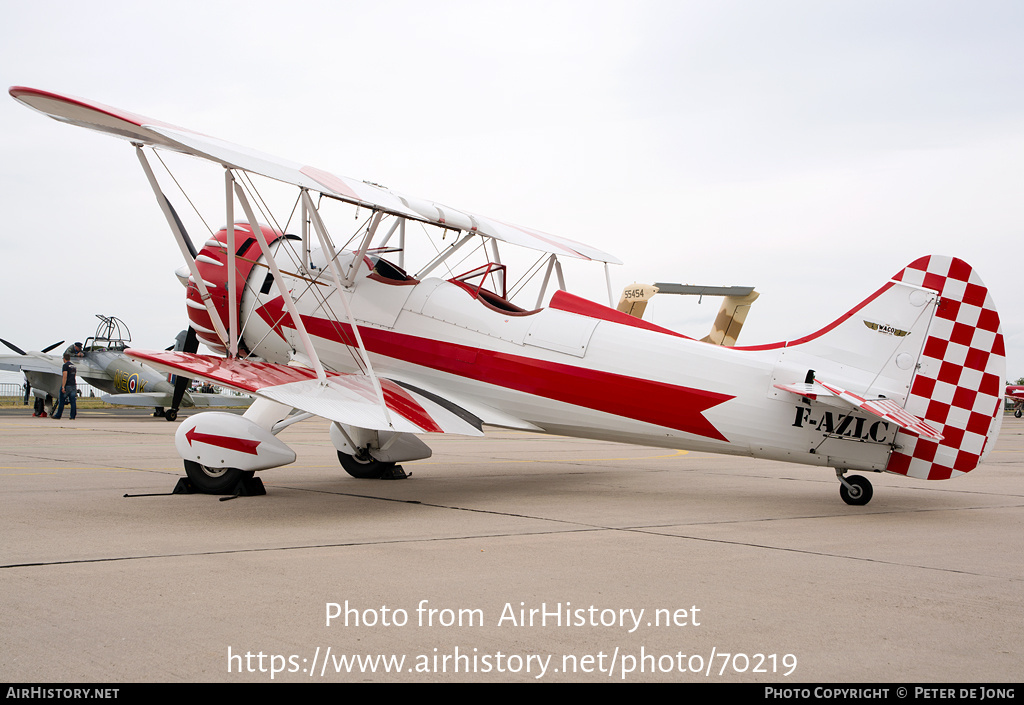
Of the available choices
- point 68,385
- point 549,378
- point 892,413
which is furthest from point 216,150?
point 68,385

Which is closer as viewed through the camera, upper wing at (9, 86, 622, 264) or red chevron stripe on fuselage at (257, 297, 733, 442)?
upper wing at (9, 86, 622, 264)

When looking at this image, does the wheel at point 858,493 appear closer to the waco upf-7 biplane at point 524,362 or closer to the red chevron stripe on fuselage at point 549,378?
the waco upf-7 biplane at point 524,362

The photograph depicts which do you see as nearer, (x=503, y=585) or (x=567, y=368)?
(x=503, y=585)

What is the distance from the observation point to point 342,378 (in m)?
8.80

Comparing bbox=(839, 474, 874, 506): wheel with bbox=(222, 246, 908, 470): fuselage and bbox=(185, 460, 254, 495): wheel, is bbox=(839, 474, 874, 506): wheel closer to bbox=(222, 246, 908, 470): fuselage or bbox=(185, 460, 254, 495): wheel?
bbox=(222, 246, 908, 470): fuselage

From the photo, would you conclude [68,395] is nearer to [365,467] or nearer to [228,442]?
[365,467]

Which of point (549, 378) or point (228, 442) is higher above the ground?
point (549, 378)

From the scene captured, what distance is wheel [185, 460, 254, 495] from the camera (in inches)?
330

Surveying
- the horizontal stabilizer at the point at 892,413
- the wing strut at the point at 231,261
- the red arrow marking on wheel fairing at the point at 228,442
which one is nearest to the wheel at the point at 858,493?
the horizontal stabilizer at the point at 892,413

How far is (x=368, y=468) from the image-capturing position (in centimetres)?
1052

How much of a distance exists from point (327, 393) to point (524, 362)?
2118mm

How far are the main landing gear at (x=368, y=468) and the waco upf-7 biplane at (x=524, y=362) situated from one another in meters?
0.43

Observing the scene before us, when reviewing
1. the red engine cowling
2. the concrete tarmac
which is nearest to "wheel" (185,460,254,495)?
the concrete tarmac

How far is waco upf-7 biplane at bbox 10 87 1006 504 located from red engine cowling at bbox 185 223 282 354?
28mm
